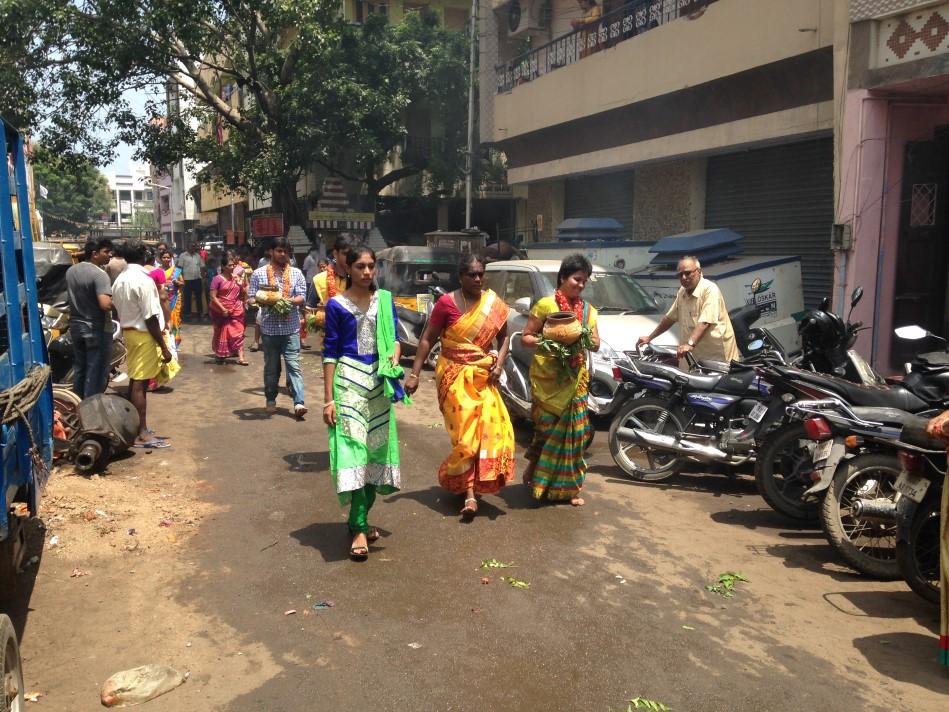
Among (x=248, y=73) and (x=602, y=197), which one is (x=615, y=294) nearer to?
(x=602, y=197)

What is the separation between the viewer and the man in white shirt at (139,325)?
730cm

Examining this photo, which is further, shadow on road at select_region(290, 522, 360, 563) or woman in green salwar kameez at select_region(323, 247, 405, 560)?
shadow on road at select_region(290, 522, 360, 563)

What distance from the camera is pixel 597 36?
16.5 metres

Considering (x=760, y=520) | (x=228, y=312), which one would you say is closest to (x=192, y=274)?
(x=228, y=312)

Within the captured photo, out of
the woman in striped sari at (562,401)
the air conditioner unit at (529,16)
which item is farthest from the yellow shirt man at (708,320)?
the air conditioner unit at (529,16)

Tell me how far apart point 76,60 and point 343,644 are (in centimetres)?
2021

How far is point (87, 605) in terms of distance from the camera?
14.4 feet

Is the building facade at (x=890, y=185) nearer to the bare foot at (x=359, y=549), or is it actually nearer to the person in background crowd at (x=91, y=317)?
the bare foot at (x=359, y=549)

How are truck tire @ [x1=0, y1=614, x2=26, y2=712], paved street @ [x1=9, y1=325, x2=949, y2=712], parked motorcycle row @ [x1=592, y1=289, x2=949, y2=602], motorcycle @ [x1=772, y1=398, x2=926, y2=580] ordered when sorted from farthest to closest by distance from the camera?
motorcycle @ [x1=772, y1=398, x2=926, y2=580]
parked motorcycle row @ [x1=592, y1=289, x2=949, y2=602]
paved street @ [x1=9, y1=325, x2=949, y2=712]
truck tire @ [x1=0, y1=614, x2=26, y2=712]

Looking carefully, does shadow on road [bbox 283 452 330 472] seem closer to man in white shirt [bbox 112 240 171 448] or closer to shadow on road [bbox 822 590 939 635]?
man in white shirt [bbox 112 240 171 448]

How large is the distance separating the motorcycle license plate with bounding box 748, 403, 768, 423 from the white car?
1962 mm

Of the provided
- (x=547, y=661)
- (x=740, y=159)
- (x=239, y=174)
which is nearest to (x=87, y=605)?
(x=547, y=661)

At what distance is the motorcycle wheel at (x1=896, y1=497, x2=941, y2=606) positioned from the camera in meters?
4.21

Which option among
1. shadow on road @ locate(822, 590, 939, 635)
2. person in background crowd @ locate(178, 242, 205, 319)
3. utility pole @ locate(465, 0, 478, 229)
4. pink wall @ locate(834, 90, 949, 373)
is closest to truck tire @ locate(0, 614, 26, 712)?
shadow on road @ locate(822, 590, 939, 635)
